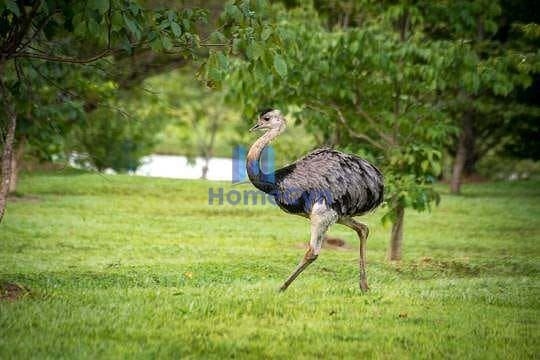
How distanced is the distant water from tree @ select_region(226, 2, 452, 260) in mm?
19921

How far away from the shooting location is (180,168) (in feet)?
130

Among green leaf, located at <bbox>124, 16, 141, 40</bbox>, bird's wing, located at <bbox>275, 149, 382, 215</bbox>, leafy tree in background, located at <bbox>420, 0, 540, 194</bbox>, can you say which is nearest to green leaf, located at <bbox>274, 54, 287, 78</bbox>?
green leaf, located at <bbox>124, 16, 141, 40</bbox>

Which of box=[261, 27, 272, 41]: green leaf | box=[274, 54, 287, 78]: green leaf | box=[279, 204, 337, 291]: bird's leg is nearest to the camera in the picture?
box=[274, 54, 287, 78]: green leaf

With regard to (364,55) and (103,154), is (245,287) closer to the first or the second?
(364,55)

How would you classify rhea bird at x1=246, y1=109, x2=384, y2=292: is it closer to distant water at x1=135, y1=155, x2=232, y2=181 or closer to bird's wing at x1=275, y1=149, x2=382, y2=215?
bird's wing at x1=275, y1=149, x2=382, y2=215

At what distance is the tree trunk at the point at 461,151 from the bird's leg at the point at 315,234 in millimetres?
18070

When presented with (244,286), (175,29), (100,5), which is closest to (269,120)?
(244,286)

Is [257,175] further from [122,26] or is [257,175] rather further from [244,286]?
[122,26]

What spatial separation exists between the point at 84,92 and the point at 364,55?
27.9 ft

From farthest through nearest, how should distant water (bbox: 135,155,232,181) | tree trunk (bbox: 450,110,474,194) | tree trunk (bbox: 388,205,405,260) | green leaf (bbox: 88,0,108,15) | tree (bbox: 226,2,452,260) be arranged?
distant water (bbox: 135,155,232,181) → tree trunk (bbox: 450,110,474,194) → tree trunk (bbox: 388,205,405,260) → tree (bbox: 226,2,452,260) → green leaf (bbox: 88,0,108,15)

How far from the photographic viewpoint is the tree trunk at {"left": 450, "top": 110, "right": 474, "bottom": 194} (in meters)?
26.6

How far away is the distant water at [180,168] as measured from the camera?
35438 mm

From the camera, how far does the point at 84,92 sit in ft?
61.8

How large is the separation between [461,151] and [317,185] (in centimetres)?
1867
